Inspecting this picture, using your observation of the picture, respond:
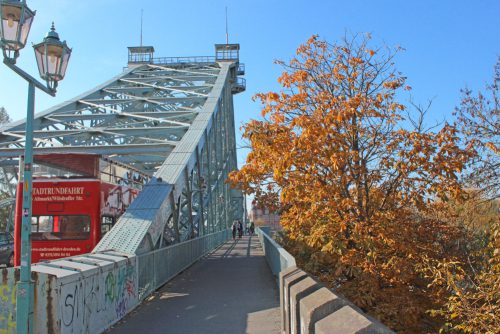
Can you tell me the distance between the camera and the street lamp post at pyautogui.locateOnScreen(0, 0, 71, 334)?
19.3 feet

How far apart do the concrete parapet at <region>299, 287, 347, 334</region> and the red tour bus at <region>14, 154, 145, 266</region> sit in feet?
31.8

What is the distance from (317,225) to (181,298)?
350 centimetres

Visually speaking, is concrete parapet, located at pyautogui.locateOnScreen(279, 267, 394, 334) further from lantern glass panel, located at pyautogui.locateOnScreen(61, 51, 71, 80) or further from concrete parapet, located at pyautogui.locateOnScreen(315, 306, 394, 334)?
lantern glass panel, located at pyautogui.locateOnScreen(61, 51, 71, 80)

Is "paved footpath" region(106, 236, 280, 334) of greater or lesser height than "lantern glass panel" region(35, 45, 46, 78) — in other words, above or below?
below

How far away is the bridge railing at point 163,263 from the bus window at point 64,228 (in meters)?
2.37

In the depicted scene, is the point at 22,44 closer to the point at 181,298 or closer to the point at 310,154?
the point at 310,154

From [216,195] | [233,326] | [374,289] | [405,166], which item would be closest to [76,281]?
[233,326]

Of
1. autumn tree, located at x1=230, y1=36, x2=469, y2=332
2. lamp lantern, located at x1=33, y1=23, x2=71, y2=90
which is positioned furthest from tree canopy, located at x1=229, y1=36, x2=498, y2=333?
lamp lantern, located at x1=33, y1=23, x2=71, y2=90

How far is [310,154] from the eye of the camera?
8453 millimetres

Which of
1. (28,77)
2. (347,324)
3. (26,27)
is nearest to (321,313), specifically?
Answer: (347,324)

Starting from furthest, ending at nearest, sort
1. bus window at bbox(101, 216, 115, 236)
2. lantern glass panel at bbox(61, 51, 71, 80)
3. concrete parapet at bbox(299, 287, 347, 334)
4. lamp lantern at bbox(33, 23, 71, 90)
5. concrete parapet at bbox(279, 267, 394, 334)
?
1. bus window at bbox(101, 216, 115, 236)
2. lantern glass panel at bbox(61, 51, 71, 80)
3. lamp lantern at bbox(33, 23, 71, 90)
4. concrete parapet at bbox(299, 287, 347, 334)
5. concrete parapet at bbox(279, 267, 394, 334)

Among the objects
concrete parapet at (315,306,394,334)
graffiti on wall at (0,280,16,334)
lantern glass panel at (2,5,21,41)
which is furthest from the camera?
graffiti on wall at (0,280,16,334)

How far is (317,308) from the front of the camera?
4.11 m

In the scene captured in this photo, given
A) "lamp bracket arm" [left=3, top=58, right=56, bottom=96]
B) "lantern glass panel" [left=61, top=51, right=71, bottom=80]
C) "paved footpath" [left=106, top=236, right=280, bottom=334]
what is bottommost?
"paved footpath" [left=106, top=236, right=280, bottom=334]
